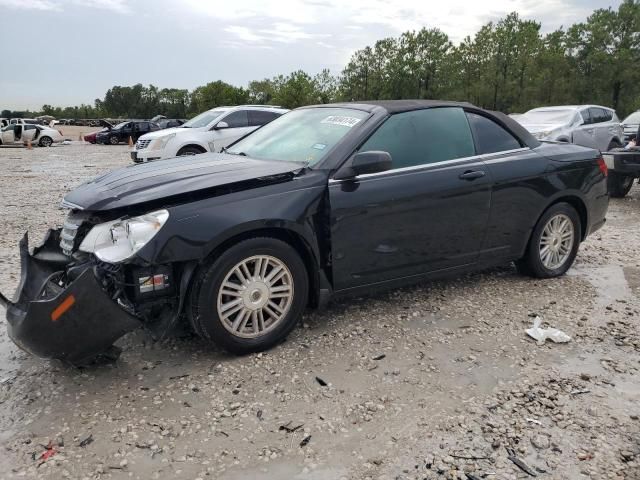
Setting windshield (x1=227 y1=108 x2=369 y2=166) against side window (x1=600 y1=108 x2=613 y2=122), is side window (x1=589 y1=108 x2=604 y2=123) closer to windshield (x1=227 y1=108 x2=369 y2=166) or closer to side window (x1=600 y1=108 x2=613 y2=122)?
side window (x1=600 y1=108 x2=613 y2=122)

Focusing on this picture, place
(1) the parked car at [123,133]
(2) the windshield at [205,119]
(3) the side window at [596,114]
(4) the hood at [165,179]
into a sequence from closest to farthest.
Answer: (4) the hood at [165,179] < (2) the windshield at [205,119] < (3) the side window at [596,114] < (1) the parked car at [123,133]

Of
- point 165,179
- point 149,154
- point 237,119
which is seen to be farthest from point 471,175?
point 149,154

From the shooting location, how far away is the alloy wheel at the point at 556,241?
4.84 meters

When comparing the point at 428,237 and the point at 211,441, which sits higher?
the point at 428,237

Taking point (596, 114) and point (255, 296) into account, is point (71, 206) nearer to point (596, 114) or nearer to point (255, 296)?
point (255, 296)

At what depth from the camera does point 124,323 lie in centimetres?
294

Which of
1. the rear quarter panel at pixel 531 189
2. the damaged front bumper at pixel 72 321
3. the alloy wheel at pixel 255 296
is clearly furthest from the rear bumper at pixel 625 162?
the damaged front bumper at pixel 72 321

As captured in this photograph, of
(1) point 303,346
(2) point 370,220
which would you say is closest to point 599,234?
(2) point 370,220

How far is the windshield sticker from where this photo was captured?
397 centimetres

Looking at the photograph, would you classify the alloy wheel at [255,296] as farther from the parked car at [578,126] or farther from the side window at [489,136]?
the parked car at [578,126]

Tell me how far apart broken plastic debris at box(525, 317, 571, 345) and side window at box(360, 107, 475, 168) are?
145 centimetres

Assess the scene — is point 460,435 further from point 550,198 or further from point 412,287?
point 550,198

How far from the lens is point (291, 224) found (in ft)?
11.2

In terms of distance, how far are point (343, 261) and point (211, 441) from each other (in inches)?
60.1
